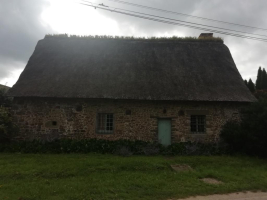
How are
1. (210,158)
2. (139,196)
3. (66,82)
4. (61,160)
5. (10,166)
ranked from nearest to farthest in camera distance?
(139,196)
(10,166)
(61,160)
(210,158)
(66,82)

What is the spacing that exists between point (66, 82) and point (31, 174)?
572 cm

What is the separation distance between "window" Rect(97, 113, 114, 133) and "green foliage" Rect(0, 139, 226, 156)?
798 millimetres

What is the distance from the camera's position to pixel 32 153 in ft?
30.7

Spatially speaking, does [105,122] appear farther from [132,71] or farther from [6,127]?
[6,127]

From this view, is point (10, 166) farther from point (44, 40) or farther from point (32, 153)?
point (44, 40)

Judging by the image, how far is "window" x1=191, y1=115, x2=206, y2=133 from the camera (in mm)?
10797

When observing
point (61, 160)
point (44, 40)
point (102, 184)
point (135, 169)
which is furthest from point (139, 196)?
point (44, 40)

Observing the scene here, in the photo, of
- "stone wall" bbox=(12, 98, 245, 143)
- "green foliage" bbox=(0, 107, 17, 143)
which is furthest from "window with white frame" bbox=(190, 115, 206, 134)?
"green foliage" bbox=(0, 107, 17, 143)

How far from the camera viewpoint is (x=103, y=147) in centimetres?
970

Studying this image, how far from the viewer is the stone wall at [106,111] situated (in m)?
10.4

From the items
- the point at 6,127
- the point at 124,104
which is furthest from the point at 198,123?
the point at 6,127

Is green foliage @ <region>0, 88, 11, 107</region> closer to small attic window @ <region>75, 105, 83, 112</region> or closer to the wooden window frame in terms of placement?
small attic window @ <region>75, 105, 83, 112</region>

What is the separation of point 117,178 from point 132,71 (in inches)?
276

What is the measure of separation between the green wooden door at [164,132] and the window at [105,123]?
→ 2.58 m
